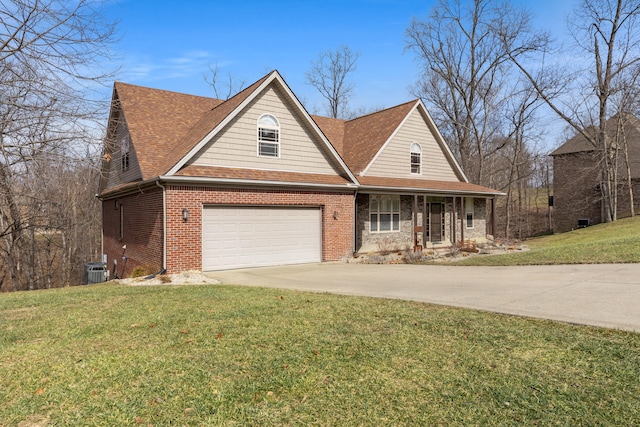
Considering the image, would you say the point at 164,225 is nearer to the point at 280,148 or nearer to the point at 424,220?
the point at 280,148

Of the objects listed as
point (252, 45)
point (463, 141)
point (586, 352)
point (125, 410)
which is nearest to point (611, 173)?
point (463, 141)

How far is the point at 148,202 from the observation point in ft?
42.6

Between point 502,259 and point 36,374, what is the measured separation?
43.7 feet

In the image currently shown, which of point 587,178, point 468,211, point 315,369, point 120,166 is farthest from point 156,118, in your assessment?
point 587,178

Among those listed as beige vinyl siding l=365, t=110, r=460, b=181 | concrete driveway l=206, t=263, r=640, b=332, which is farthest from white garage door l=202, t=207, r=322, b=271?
beige vinyl siding l=365, t=110, r=460, b=181

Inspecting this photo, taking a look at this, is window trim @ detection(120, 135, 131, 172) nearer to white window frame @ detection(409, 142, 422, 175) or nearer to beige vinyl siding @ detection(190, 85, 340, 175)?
beige vinyl siding @ detection(190, 85, 340, 175)

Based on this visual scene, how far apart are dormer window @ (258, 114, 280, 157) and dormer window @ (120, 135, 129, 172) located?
18.7 ft

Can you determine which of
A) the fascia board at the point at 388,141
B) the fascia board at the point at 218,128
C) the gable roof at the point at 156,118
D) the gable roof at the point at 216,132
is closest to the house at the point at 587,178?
the gable roof at the point at 216,132

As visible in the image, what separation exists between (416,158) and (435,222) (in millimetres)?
3516

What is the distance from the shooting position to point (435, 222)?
2069 centimetres

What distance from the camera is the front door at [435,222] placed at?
20.4m

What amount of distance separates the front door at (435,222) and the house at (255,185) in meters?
0.08

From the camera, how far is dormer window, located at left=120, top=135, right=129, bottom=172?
15706mm

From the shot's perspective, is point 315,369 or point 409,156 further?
point 409,156
